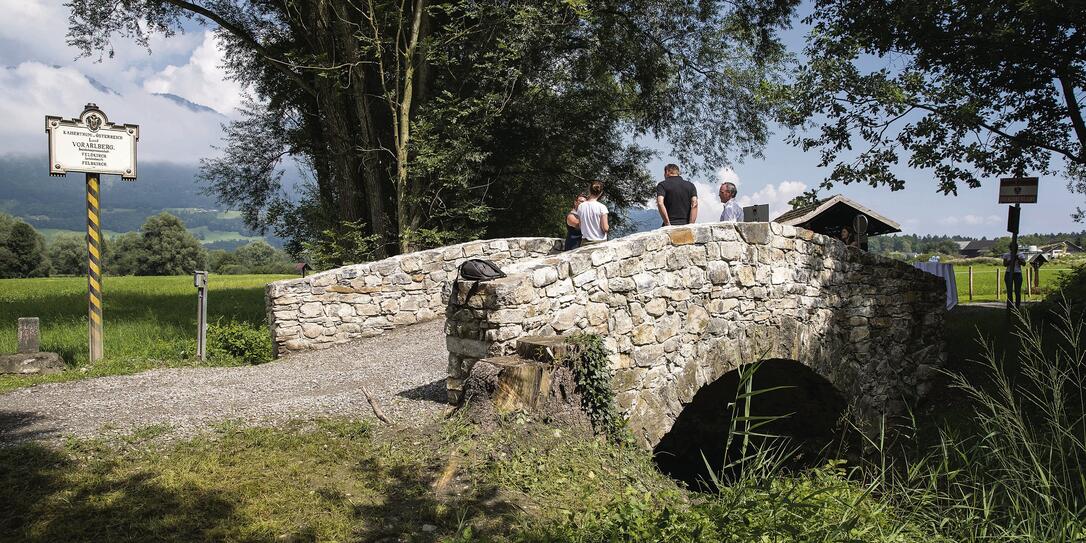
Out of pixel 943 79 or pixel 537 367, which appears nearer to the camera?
pixel 537 367

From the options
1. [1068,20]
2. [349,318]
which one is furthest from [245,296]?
[1068,20]

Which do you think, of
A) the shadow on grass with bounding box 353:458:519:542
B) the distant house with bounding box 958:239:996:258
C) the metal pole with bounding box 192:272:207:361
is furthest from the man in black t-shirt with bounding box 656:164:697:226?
the distant house with bounding box 958:239:996:258

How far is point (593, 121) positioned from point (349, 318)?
30.7 ft

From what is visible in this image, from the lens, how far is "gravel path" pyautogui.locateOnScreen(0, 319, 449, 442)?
5211 millimetres

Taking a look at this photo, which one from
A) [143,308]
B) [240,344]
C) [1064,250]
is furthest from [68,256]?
[1064,250]

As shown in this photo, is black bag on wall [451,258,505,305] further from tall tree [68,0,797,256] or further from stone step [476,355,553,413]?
tall tree [68,0,797,256]

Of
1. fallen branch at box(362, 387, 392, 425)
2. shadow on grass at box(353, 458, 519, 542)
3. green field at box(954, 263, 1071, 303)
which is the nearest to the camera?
shadow on grass at box(353, 458, 519, 542)

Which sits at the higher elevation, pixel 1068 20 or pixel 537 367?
pixel 1068 20

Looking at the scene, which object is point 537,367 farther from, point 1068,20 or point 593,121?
point 593,121

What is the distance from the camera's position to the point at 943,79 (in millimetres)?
10828

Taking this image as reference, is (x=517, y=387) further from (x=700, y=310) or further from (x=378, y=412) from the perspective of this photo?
(x=700, y=310)

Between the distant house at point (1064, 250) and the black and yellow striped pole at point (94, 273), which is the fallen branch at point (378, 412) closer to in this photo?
the black and yellow striped pole at point (94, 273)

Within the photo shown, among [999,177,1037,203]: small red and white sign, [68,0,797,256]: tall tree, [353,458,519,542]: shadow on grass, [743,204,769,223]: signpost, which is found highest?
[68,0,797,256]: tall tree

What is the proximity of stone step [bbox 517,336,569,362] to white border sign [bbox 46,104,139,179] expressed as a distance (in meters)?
6.05
